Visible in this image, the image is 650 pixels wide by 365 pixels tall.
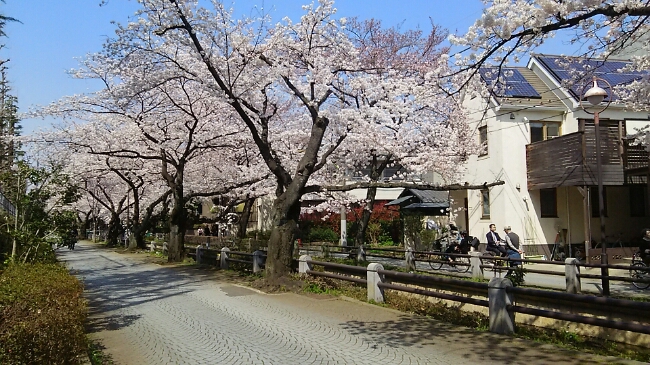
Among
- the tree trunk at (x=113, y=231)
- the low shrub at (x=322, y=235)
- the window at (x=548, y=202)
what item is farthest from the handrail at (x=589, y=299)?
the tree trunk at (x=113, y=231)

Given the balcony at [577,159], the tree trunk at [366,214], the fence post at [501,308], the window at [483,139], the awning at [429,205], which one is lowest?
the fence post at [501,308]

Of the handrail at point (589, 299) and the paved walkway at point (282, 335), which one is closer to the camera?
the handrail at point (589, 299)

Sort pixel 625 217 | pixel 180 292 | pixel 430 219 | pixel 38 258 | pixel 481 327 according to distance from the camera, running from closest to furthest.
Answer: pixel 481 327 < pixel 38 258 < pixel 180 292 < pixel 625 217 < pixel 430 219

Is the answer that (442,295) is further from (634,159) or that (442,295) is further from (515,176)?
(634,159)

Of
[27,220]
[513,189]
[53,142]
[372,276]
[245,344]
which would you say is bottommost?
[245,344]

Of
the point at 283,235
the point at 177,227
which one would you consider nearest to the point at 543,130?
the point at 283,235

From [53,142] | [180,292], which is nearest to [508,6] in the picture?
[180,292]

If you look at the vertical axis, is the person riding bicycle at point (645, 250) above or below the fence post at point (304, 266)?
above

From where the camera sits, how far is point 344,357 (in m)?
7.50

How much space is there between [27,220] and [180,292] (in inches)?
169

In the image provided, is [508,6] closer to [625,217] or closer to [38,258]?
[38,258]

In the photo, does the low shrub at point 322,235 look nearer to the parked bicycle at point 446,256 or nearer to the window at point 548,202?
the parked bicycle at point 446,256

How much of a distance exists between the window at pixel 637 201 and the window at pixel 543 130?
461 cm

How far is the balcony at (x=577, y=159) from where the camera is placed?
71.8 ft
